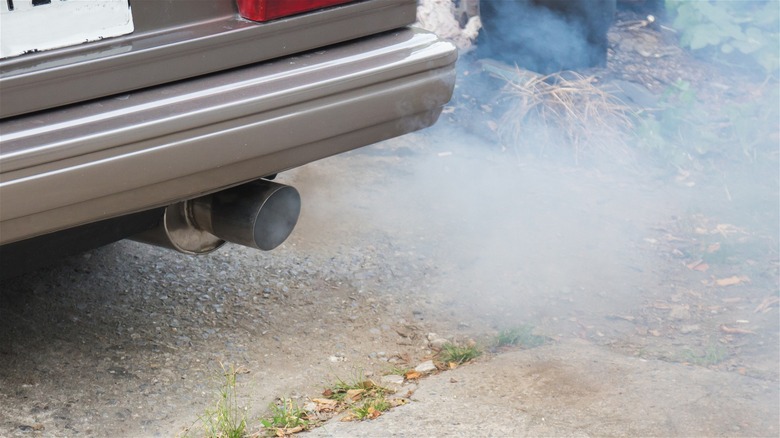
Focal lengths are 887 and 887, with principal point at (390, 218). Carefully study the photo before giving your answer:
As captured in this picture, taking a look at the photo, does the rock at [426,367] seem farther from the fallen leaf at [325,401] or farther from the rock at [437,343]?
the fallen leaf at [325,401]

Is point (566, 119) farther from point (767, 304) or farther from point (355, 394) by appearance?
point (355, 394)

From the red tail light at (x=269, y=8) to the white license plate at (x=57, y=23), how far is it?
0.29m

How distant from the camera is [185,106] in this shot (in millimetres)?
1951

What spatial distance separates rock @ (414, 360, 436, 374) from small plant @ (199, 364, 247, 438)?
537 mm

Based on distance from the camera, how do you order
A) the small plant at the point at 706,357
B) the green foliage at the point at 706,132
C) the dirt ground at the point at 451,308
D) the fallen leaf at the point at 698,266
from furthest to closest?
the green foliage at the point at 706,132 → the fallen leaf at the point at 698,266 → the small plant at the point at 706,357 → the dirt ground at the point at 451,308

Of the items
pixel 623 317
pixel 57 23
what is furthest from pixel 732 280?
pixel 57 23

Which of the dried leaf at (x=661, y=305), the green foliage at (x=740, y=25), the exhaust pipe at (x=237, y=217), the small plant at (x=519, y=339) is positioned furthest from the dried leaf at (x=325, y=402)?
the green foliage at (x=740, y=25)

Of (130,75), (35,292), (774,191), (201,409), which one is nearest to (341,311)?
(201,409)

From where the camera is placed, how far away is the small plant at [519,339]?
2.77 metres

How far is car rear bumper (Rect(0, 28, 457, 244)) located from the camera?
1.78 meters

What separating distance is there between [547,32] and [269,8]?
109 inches

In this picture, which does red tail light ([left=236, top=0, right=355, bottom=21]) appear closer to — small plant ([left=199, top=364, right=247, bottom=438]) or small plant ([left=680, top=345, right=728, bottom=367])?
small plant ([left=199, top=364, right=247, bottom=438])

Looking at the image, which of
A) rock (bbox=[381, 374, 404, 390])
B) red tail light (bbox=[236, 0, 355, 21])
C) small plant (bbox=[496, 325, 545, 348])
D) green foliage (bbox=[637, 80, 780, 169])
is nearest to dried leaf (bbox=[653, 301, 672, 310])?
small plant (bbox=[496, 325, 545, 348])

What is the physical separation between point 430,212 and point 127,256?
126cm
